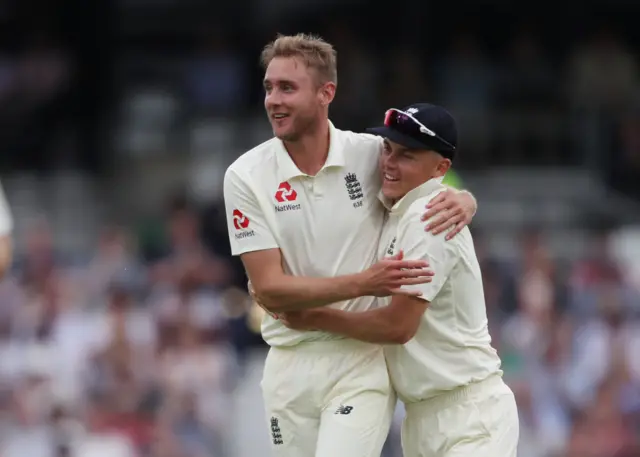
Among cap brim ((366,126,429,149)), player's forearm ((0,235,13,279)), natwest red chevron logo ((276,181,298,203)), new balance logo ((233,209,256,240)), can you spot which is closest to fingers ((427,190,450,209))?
cap brim ((366,126,429,149))

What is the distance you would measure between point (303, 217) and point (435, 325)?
2.28 feet

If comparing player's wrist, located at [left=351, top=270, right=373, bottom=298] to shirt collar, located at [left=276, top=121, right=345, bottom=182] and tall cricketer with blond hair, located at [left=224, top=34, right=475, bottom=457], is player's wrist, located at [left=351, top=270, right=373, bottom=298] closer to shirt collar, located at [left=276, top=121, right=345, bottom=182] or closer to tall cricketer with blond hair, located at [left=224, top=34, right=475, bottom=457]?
tall cricketer with blond hair, located at [left=224, top=34, right=475, bottom=457]

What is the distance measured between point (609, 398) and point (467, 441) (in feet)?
16.6

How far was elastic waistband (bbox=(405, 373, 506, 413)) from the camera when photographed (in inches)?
236

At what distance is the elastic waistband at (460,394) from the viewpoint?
598 cm

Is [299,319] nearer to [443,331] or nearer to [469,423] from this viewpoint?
[443,331]

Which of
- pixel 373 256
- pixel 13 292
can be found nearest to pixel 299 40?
pixel 373 256

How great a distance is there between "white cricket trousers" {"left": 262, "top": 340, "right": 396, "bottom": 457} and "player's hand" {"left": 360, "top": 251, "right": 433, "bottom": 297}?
0.42 metres

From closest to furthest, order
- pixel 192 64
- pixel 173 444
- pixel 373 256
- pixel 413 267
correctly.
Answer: pixel 413 267 → pixel 373 256 → pixel 173 444 → pixel 192 64

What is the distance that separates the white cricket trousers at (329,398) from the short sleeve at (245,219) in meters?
0.47

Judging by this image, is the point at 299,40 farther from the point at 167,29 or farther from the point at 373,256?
the point at 167,29

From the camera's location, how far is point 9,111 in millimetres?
14508

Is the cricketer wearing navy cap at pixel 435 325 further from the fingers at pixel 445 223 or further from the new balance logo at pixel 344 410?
the new balance logo at pixel 344 410

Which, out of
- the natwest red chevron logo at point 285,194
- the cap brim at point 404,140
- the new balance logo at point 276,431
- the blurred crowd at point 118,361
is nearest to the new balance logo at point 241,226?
the natwest red chevron logo at point 285,194
